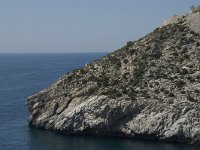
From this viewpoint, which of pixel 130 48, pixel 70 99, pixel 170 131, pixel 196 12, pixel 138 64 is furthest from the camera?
pixel 196 12

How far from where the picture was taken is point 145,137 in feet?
195

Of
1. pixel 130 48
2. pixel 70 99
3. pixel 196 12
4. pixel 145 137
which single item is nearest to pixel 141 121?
pixel 145 137

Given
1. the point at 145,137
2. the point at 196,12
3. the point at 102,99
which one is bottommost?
the point at 145,137

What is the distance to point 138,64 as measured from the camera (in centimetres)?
Answer: 7219

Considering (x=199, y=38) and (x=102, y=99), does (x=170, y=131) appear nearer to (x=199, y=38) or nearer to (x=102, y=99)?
(x=102, y=99)

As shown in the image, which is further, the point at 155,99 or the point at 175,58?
the point at 175,58

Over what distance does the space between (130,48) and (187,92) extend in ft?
61.8

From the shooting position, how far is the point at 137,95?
63594 mm

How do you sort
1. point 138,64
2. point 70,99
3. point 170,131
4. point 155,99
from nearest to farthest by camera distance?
point 170,131 → point 155,99 → point 70,99 → point 138,64

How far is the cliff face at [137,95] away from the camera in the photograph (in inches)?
2308

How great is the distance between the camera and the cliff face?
5862 cm

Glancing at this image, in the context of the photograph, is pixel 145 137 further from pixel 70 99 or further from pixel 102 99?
pixel 70 99

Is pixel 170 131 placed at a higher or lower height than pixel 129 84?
lower

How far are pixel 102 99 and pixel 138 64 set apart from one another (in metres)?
11.5
